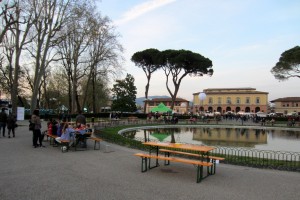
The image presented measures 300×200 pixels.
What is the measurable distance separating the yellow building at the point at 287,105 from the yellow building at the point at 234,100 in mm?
9975

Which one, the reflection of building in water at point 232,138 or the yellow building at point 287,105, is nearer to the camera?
the reflection of building in water at point 232,138

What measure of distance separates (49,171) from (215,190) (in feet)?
13.9

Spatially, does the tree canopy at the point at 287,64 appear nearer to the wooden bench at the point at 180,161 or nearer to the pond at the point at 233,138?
the pond at the point at 233,138

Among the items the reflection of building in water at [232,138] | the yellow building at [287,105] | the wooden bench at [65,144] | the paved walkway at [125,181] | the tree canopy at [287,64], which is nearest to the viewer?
the paved walkway at [125,181]

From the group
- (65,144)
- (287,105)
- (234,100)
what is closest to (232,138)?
(65,144)

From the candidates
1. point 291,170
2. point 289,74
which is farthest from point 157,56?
point 291,170

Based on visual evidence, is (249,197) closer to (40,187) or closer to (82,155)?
(40,187)

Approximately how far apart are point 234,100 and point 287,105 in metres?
18.2

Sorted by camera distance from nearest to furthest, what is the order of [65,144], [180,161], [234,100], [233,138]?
[180,161], [65,144], [233,138], [234,100]

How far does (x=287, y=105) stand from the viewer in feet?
289

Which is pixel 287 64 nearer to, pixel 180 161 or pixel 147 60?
pixel 147 60

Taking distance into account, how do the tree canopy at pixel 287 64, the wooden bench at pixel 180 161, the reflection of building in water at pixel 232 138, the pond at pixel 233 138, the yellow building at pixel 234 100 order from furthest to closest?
the yellow building at pixel 234 100, the tree canopy at pixel 287 64, the reflection of building in water at pixel 232 138, the pond at pixel 233 138, the wooden bench at pixel 180 161

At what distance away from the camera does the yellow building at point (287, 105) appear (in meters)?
86.1

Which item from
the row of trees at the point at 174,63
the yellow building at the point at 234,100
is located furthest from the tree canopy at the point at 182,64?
the yellow building at the point at 234,100
